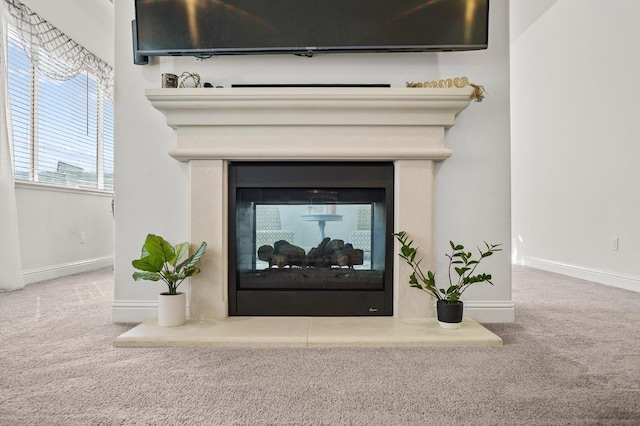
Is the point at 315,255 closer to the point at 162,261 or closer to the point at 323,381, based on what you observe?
the point at 162,261

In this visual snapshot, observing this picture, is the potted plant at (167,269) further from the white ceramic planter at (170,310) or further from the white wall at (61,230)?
the white wall at (61,230)

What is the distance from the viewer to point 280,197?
227 cm

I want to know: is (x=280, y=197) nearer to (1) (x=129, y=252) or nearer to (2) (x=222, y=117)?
(2) (x=222, y=117)

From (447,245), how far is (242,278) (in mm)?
1086

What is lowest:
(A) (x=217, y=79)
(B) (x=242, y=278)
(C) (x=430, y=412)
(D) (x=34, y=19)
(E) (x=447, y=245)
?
(C) (x=430, y=412)

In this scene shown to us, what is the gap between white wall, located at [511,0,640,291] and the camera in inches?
132

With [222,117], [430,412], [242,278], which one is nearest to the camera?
[430,412]

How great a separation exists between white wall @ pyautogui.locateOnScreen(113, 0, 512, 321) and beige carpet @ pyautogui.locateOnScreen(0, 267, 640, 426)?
388 millimetres

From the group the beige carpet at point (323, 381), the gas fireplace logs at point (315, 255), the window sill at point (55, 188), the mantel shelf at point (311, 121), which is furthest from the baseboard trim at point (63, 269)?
the gas fireplace logs at point (315, 255)

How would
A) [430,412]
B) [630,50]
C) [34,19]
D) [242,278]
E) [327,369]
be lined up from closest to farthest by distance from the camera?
[430,412]
[327,369]
[242,278]
[630,50]
[34,19]

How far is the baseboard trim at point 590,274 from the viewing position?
328 centimetres

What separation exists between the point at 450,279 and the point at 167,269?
139 cm

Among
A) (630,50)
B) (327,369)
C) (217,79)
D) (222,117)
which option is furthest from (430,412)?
(630,50)

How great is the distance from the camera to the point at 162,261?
197 cm
